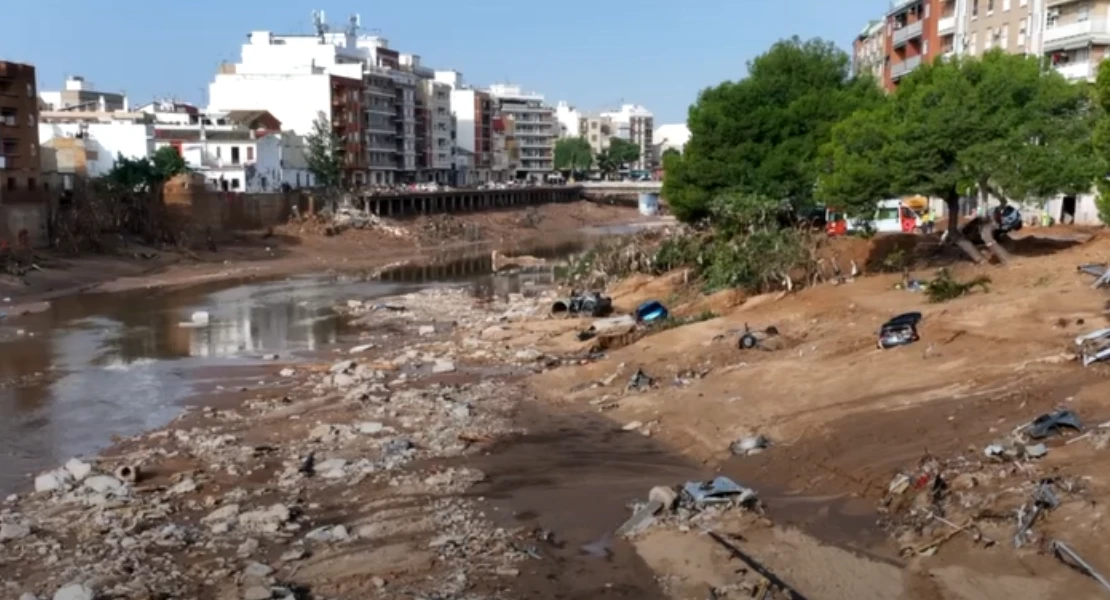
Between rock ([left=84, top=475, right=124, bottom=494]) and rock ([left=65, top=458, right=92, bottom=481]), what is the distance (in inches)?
15.6

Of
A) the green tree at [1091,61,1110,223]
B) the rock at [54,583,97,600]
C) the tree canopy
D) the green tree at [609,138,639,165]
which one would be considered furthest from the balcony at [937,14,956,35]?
the green tree at [609,138,639,165]

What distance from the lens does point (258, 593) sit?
12.6 metres

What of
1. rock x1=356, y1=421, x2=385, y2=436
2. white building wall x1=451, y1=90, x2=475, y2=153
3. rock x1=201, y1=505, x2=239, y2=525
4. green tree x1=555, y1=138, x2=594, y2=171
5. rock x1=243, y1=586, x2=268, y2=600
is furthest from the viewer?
green tree x1=555, y1=138, x2=594, y2=171

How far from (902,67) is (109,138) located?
56.8m

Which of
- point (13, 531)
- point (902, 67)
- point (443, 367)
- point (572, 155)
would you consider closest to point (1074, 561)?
point (13, 531)

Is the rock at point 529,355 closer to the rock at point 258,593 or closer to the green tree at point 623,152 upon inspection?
the rock at point 258,593

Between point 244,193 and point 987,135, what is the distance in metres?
63.9

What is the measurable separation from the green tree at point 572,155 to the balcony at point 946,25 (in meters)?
107

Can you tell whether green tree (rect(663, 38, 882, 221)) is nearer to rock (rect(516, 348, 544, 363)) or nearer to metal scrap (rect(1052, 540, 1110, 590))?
rock (rect(516, 348, 544, 363))

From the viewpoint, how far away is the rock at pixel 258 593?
41.2ft

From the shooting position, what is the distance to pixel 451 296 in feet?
170

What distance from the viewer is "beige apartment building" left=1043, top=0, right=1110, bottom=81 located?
53.5 m

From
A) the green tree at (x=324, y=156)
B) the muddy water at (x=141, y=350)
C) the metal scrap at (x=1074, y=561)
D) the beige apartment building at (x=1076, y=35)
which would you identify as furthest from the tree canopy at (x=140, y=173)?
the metal scrap at (x=1074, y=561)

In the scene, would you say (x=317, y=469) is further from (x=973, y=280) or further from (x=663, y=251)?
(x=663, y=251)
